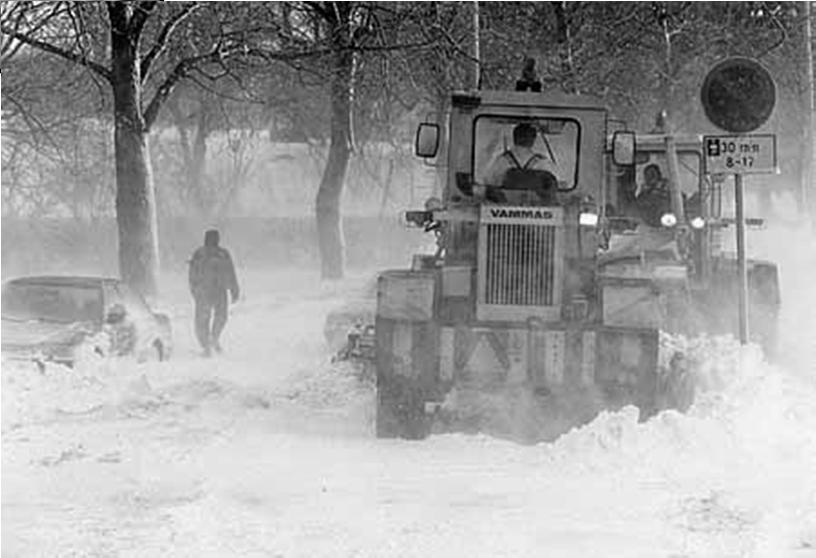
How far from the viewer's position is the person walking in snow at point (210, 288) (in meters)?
18.7

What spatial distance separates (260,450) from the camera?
10047 millimetres

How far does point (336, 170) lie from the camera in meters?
30.2

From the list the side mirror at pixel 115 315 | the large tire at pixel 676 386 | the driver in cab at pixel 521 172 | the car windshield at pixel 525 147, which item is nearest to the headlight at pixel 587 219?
the driver in cab at pixel 521 172

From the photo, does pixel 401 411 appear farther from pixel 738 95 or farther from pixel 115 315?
pixel 115 315

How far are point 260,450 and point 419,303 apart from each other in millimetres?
1662

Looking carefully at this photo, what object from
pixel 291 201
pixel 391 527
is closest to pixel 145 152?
pixel 391 527

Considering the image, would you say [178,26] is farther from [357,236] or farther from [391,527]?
[357,236]

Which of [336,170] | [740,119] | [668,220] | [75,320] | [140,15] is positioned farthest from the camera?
[336,170]

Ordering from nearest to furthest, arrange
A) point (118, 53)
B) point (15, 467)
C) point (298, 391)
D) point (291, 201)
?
point (15, 467) → point (298, 391) → point (118, 53) → point (291, 201)

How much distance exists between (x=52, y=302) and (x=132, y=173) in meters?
6.25

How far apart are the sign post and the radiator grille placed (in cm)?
305

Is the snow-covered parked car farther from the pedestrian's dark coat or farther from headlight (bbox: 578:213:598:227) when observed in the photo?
headlight (bbox: 578:213:598:227)

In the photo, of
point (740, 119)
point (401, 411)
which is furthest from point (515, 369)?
point (740, 119)

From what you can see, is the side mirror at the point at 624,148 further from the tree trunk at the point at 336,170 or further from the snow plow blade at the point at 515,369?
the tree trunk at the point at 336,170
